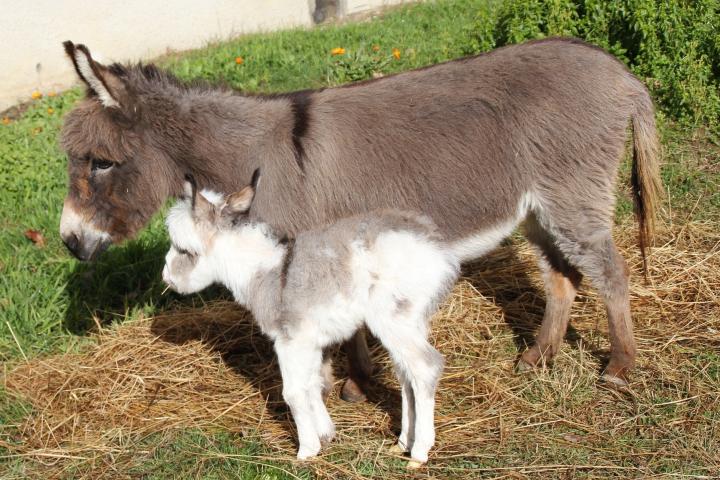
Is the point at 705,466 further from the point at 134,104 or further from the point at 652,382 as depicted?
the point at 134,104

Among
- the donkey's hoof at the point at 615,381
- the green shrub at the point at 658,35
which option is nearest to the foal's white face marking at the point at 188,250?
the donkey's hoof at the point at 615,381

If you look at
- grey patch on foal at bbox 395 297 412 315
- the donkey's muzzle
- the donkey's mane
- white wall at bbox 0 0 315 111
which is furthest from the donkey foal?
white wall at bbox 0 0 315 111

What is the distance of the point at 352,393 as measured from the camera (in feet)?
12.2

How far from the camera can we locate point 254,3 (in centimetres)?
959

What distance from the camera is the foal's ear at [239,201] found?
301cm

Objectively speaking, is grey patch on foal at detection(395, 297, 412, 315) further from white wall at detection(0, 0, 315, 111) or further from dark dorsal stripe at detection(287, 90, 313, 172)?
white wall at detection(0, 0, 315, 111)

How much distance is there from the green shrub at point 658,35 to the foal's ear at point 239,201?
3.42 m

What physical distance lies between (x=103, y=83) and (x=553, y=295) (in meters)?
2.34

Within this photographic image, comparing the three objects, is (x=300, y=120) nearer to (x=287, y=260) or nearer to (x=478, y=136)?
(x=287, y=260)

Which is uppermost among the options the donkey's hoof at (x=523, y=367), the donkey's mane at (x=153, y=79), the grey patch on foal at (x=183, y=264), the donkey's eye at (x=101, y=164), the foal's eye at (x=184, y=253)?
the donkey's mane at (x=153, y=79)

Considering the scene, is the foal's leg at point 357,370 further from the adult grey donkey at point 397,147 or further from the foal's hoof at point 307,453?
the adult grey donkey at point 397,147

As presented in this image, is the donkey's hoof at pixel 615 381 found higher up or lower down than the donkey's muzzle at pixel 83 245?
lower down

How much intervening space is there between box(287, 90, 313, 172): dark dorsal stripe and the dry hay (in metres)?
1.20

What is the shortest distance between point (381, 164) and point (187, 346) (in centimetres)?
162
